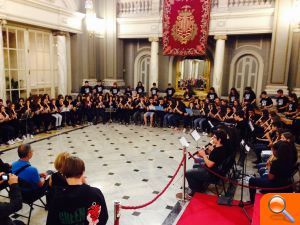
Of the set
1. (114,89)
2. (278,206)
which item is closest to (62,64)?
(114,89)

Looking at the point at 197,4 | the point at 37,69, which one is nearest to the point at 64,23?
the point at 37,69

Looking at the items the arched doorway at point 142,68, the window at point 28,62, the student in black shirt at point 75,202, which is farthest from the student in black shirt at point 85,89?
the student in black shirt at point 75,202

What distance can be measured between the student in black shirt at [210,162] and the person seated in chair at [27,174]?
8.50ft

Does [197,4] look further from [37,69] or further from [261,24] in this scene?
[37,69]

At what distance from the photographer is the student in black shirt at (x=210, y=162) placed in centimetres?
464

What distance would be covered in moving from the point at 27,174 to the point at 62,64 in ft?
29.1

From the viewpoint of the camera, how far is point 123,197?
194 inches

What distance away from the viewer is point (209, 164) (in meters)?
4.67

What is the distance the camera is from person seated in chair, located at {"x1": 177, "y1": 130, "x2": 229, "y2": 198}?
465 centimetres

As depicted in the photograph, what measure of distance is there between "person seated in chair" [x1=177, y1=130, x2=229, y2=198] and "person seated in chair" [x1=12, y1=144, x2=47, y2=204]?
2475mm

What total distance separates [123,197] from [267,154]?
3266 mm

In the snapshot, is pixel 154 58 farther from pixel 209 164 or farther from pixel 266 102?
pixel 209 164

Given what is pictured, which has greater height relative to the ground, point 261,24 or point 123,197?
point 261,24

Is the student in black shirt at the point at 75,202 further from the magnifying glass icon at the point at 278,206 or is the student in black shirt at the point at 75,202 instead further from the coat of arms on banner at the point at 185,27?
the coat of arms on banner at the point at 185,27
